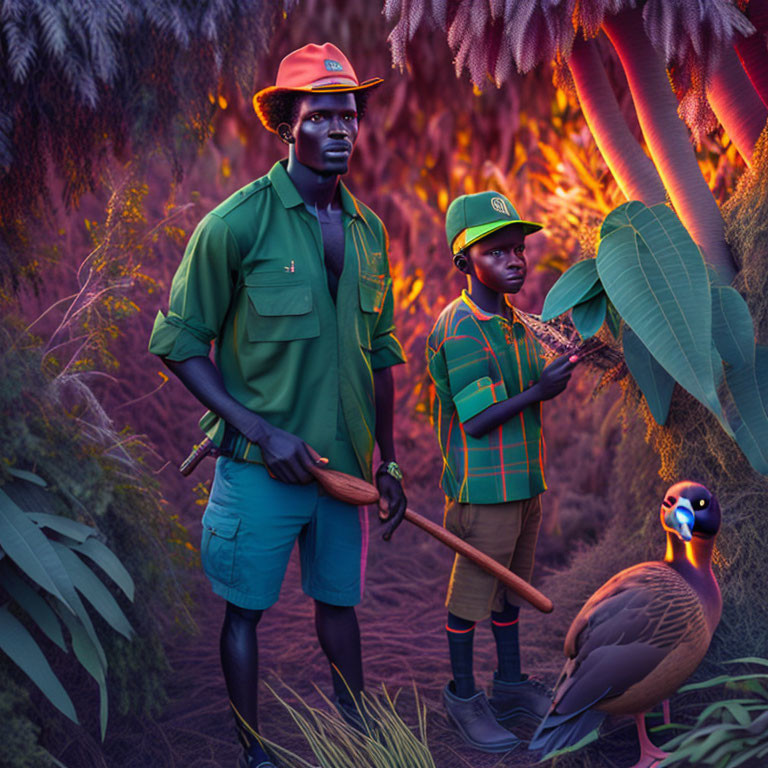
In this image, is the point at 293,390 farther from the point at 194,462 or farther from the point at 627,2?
the point at 627,2

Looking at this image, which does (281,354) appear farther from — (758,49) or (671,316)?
(758,49)

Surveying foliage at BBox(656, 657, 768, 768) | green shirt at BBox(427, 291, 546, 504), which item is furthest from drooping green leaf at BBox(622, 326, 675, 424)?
foliage at BBox(656, 657, 768, 768)

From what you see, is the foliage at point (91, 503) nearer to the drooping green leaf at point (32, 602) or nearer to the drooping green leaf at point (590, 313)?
the drooping green leaf at point (32, 602)

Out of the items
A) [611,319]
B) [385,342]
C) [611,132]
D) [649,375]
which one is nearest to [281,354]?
[385,342]

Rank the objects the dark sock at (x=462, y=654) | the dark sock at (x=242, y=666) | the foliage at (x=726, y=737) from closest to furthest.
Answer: the foliage at (x=726, y=737), the dark sock at (x=242, y=666), the dark sock at (x=462, y=654)

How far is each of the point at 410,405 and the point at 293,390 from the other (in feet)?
8.76

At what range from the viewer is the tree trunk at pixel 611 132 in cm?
298

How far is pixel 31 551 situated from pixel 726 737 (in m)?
1.81

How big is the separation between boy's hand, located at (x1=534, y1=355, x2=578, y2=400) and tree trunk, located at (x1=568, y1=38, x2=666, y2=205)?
31.3 inches

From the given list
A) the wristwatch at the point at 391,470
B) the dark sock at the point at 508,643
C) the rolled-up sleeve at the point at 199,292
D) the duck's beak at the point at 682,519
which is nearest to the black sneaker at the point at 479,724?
the dark sock at the point at 508,643

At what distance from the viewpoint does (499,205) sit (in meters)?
→ 2.65

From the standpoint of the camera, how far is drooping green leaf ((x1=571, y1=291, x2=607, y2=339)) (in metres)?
2.44

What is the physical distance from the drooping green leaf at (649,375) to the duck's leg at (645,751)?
32.6 inches

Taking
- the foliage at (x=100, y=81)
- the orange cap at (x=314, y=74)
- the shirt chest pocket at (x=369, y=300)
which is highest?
the foliage at (x=100, y=81)
